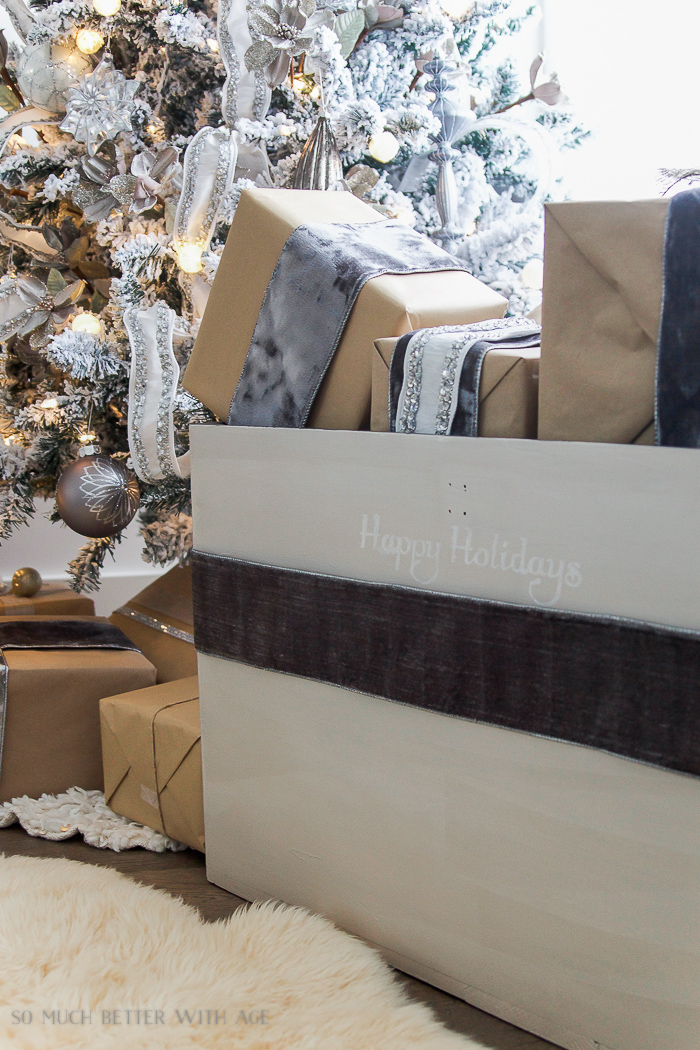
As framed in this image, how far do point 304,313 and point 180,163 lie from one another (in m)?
0.55

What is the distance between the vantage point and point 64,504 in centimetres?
127

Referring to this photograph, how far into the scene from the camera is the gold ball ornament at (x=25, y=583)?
1.58 m

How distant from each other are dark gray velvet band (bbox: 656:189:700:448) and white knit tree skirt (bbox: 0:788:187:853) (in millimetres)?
809

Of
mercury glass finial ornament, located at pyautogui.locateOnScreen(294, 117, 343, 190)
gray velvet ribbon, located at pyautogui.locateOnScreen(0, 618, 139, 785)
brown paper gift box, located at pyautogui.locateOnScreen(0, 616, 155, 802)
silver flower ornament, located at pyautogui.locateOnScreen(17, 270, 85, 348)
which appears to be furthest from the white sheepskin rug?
mercury glass finial ornament, located at pyautogui.locateOnScreen(294, 117, 343, 190)

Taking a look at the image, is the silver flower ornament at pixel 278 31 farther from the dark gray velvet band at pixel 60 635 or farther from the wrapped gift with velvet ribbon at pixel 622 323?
the dark gray velvet band at pixel 60 635

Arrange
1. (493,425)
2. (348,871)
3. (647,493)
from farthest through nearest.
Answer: (348,871) < (493,425) < (647,493)

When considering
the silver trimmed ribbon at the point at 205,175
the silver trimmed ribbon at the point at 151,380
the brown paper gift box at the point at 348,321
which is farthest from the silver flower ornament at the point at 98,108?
the brown paper gift box at the point at 348,321

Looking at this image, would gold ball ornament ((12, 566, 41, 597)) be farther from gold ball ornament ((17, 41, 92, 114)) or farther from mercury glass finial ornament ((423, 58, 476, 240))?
mercury glass finial ornament ((423, 58, 476, 240))

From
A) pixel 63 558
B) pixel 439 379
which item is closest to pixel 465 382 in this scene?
pixel 439 379

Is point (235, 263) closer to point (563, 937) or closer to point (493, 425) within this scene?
point (493, 425)

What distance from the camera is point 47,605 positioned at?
1.54 meters

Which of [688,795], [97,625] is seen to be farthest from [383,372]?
[97,625]

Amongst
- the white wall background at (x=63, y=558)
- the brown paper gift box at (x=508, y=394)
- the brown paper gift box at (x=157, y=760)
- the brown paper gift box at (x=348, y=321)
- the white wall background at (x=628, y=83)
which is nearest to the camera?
the brown paper gift box at (x=508, y=394)

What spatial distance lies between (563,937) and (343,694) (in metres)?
0.28
